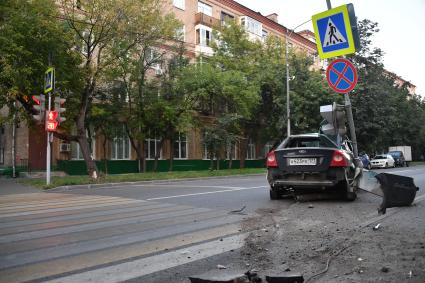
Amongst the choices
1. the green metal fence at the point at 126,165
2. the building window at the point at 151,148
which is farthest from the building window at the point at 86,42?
the building window at the point at 151,148

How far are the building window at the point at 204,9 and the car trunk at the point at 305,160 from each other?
3026 centimetres

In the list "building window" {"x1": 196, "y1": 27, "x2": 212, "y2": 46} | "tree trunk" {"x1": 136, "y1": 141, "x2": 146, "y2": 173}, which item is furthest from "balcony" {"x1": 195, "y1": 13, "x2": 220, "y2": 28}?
"tree trunk" {"x1": 136, "y1": 141, "x2": 146, "y2": 173}

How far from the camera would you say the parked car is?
28.4 feet

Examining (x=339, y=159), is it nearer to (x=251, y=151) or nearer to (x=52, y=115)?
(x=52, y=115)

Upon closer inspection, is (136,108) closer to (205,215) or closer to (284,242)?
(205,215)

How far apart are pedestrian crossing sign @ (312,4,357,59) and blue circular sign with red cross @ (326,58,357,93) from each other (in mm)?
217

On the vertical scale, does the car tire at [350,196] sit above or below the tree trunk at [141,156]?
below

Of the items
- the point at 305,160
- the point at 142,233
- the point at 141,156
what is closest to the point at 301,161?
the point at 305,160

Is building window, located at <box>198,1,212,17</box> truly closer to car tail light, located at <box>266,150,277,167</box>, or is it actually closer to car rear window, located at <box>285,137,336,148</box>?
car rear window, located at <box>285,137,336,148</box>

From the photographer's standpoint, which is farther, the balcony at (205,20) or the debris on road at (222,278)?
the balcony at (205,20)

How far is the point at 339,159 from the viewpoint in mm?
8625

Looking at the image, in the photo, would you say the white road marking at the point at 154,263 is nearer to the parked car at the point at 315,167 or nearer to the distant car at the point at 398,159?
the parked car at the point at 315,167

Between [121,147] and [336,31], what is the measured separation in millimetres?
24814

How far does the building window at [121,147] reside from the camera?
29.7m
